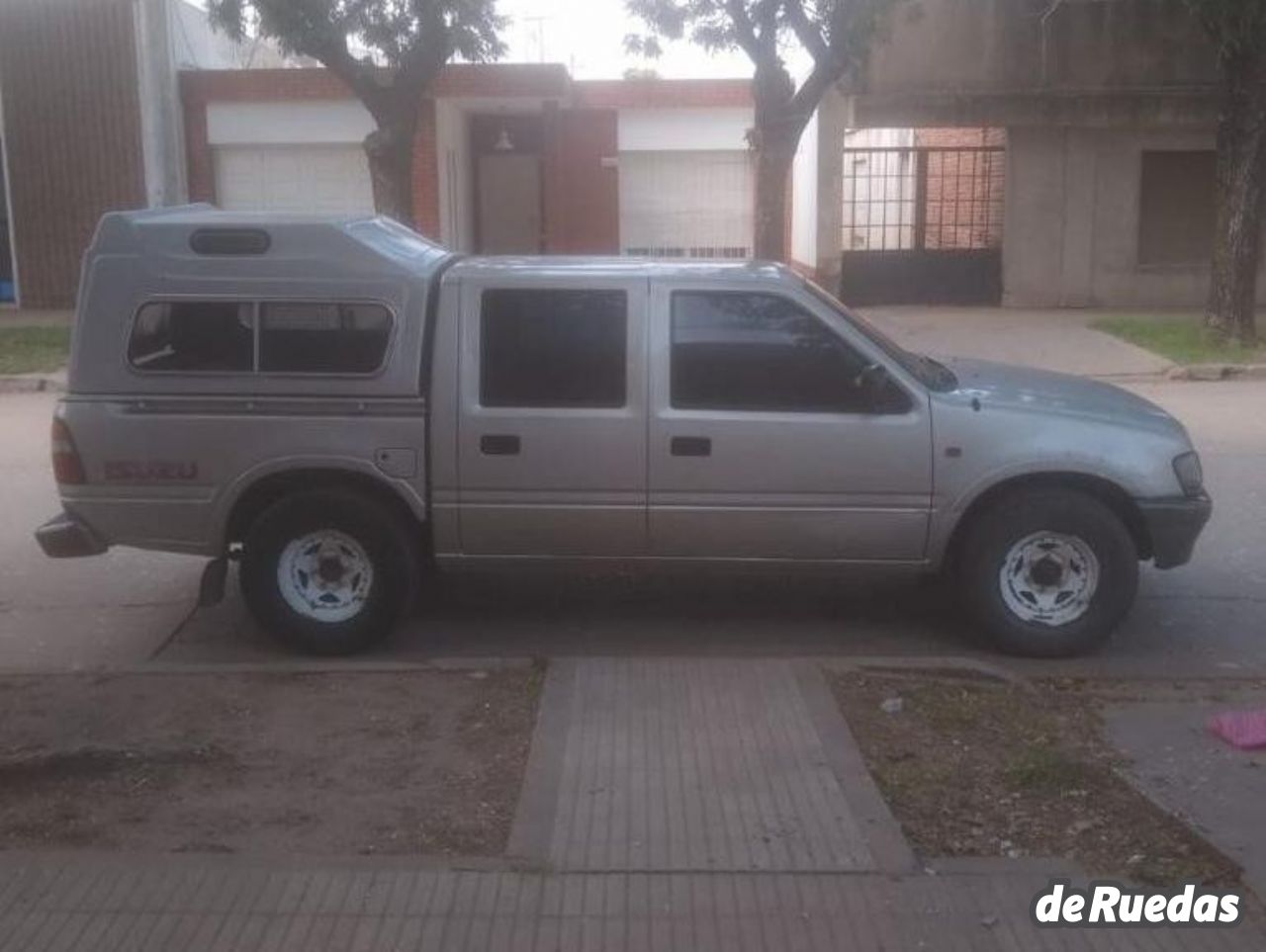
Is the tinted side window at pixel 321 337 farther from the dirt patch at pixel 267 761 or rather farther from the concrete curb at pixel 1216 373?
the concrete curb at pixel 1216 373

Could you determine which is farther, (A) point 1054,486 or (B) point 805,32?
(B) point 805,32

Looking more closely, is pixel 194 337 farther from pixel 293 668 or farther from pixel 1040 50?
pixel 1040 50

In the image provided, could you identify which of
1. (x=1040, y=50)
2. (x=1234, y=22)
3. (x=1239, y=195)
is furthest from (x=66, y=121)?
(x=1239, y=195)

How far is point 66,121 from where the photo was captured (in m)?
23.2

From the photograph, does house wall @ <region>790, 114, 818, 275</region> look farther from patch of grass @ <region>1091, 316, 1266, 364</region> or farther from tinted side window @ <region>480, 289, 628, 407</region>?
tinted side window @ <region>480, 289, 628, 407</region>

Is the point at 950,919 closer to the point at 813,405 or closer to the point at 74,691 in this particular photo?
the point at 813,405

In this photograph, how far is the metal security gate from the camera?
22.4 metres

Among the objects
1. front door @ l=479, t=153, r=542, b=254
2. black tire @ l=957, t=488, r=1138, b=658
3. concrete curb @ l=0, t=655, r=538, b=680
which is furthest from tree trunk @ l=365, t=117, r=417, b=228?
black tire @ l=957, t=488, r=1138, b=658

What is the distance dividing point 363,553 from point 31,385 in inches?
458

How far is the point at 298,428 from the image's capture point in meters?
6.87

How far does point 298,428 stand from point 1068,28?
1682 centimetres

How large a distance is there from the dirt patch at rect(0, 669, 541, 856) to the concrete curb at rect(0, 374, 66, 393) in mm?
11328

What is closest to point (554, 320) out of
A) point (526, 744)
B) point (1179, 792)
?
point (526, 744)

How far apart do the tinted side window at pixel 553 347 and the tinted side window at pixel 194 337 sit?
1.06 metres
